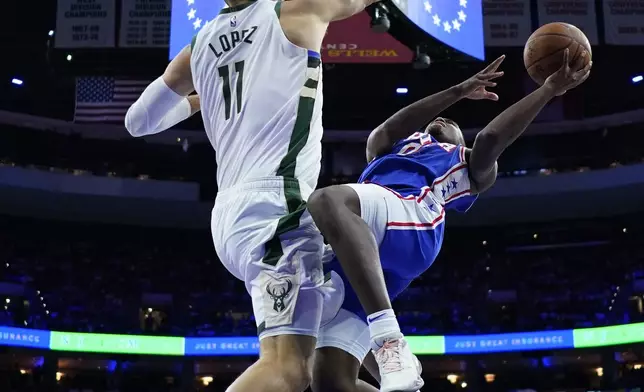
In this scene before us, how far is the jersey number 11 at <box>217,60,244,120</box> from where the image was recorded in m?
3.05

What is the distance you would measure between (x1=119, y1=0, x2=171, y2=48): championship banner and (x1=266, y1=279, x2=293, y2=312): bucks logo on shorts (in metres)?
9.84

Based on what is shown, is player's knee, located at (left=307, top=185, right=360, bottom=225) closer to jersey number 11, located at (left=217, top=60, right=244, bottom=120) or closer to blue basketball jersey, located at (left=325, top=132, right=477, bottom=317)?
blue basketball jersey, located at (left=325, top=132, right=477, bottom=317)

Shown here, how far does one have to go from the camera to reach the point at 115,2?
12.0m

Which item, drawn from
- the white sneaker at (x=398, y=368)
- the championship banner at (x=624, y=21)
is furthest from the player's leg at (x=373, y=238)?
the championship banner at (x=624, y=21)

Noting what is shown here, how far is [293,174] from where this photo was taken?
2.96 meters

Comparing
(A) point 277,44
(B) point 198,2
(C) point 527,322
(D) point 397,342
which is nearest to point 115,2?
(B) point 198,2

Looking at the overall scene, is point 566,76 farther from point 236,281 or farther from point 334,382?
point 236,281

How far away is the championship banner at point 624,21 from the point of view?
12.8 metres

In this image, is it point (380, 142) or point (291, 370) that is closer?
point (291, 370)

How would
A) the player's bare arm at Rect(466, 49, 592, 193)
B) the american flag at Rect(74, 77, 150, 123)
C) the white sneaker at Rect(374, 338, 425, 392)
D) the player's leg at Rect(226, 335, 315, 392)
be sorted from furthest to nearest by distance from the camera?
the american flag at Rect(74, 77, 150, 123) → the player's bare arm at Rect(466, 49, 592, 193) → the player's leg at Rect(226, 335, 315, 392) → the white sneaker at Rect(374, 338, 425, 392)

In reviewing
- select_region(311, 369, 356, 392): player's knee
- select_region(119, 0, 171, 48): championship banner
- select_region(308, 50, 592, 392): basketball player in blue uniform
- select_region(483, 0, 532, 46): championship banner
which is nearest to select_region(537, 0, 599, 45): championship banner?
select_region(483, 0, 532, 46): championship banner

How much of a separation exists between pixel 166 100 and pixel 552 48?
1.74 m

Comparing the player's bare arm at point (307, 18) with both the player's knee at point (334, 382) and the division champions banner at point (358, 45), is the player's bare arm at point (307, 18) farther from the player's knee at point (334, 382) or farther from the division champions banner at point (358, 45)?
the division champions banner at point (358, 45)

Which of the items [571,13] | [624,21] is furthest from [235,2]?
[624,21]
